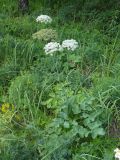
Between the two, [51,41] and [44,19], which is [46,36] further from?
[44,19]

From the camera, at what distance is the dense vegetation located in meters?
3.90

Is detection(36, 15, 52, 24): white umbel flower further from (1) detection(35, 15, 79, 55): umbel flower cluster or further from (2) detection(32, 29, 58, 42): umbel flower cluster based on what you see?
(2) detection(32, 29, 58, 42): umbel flower cluster

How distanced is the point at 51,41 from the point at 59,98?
7.13 ft

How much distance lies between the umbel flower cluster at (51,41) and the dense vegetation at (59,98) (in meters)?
0.03

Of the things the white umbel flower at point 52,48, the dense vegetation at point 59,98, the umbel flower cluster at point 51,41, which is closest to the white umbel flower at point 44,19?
the umbel flower cluster at point 51,41

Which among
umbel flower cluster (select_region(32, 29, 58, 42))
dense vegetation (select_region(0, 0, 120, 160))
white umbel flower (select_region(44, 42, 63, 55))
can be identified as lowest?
dense vegetation (select_region(0, 0, 120, 160))

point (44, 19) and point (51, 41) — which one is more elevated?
point (44, 19)

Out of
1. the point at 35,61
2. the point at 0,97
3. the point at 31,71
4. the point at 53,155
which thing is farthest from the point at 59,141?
the point at 35,61

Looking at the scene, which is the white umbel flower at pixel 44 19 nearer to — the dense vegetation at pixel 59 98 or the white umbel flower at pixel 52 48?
the dense vegetation at pixel 59 98

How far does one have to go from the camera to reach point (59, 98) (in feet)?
14.6

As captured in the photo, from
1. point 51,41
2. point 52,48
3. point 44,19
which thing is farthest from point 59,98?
point 44,19

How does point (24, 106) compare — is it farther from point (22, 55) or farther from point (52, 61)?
point (22, 55)

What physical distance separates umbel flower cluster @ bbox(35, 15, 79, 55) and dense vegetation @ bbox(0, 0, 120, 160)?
27 mm

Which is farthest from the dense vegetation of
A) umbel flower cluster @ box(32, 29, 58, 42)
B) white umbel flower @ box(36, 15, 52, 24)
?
white umbel flower @ box(36, 15, 52, 24)
